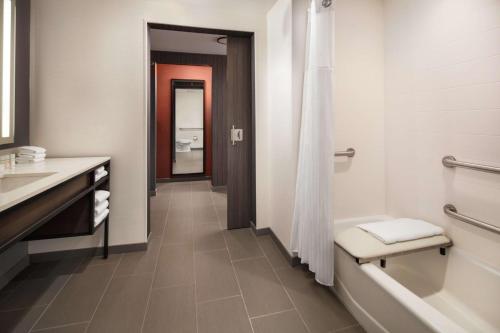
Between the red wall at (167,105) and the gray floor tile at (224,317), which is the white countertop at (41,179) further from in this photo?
the red wall at (167,105)

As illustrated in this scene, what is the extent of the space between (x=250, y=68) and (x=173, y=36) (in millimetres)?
1855

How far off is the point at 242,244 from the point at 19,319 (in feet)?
5.42

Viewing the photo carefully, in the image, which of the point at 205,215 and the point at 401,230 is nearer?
the point at 401,230

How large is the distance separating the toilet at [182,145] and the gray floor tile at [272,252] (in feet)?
11.5

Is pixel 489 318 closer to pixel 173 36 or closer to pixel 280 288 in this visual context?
pixel 280 288

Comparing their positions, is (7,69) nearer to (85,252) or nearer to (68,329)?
(85,252)

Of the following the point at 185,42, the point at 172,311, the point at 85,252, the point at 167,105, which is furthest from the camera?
the point at 167,105

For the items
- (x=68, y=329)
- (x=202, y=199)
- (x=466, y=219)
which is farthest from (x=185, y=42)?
(x=466, y=219)

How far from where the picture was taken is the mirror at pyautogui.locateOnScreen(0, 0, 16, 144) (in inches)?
68.5

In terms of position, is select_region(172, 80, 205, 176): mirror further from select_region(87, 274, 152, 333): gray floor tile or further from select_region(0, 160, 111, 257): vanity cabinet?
select_region(87, 274, 152, 333): gray floor tile

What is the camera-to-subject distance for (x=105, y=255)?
2.24 meters

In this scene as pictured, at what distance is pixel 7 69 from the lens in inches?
70.2

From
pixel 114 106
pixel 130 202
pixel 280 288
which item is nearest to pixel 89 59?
pixel 114 106

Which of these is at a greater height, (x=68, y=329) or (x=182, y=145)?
(x=182, y=145)
